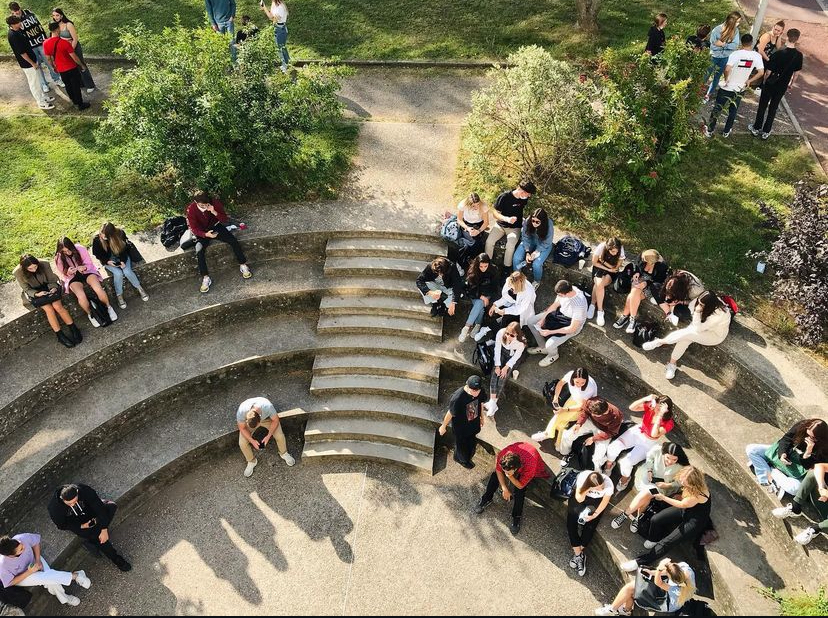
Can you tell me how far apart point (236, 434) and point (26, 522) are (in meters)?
3.00

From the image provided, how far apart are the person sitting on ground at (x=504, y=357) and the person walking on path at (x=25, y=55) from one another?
1138cm

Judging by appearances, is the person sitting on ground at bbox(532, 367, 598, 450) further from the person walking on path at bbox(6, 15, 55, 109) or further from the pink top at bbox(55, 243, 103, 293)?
the person walking on path at bbox(6, 15, 55, 109)

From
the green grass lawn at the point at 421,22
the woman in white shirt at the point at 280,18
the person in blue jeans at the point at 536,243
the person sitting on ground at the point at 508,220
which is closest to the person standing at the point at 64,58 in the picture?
the green grass lawn at the point at 421,22

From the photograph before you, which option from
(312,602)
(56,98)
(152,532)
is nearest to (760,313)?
(312,602)

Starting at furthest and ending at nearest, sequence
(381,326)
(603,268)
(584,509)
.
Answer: (381,326)
(603,268)
(584,509)

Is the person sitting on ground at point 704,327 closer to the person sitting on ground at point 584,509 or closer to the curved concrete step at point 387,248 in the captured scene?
the person sitting on ground at point 584,509

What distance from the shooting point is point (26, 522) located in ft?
29.1

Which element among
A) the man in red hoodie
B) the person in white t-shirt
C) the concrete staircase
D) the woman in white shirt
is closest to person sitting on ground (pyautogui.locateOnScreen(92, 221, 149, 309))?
the man in red hoodie

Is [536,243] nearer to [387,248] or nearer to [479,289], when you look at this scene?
[479,289]

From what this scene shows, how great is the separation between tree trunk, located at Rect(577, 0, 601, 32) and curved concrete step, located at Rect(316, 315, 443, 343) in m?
9.91

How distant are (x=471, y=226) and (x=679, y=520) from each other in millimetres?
5329

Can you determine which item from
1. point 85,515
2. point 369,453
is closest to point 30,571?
point 85,515

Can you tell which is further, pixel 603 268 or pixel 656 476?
pixel 603 268

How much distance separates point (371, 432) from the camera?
10094 millimetres
